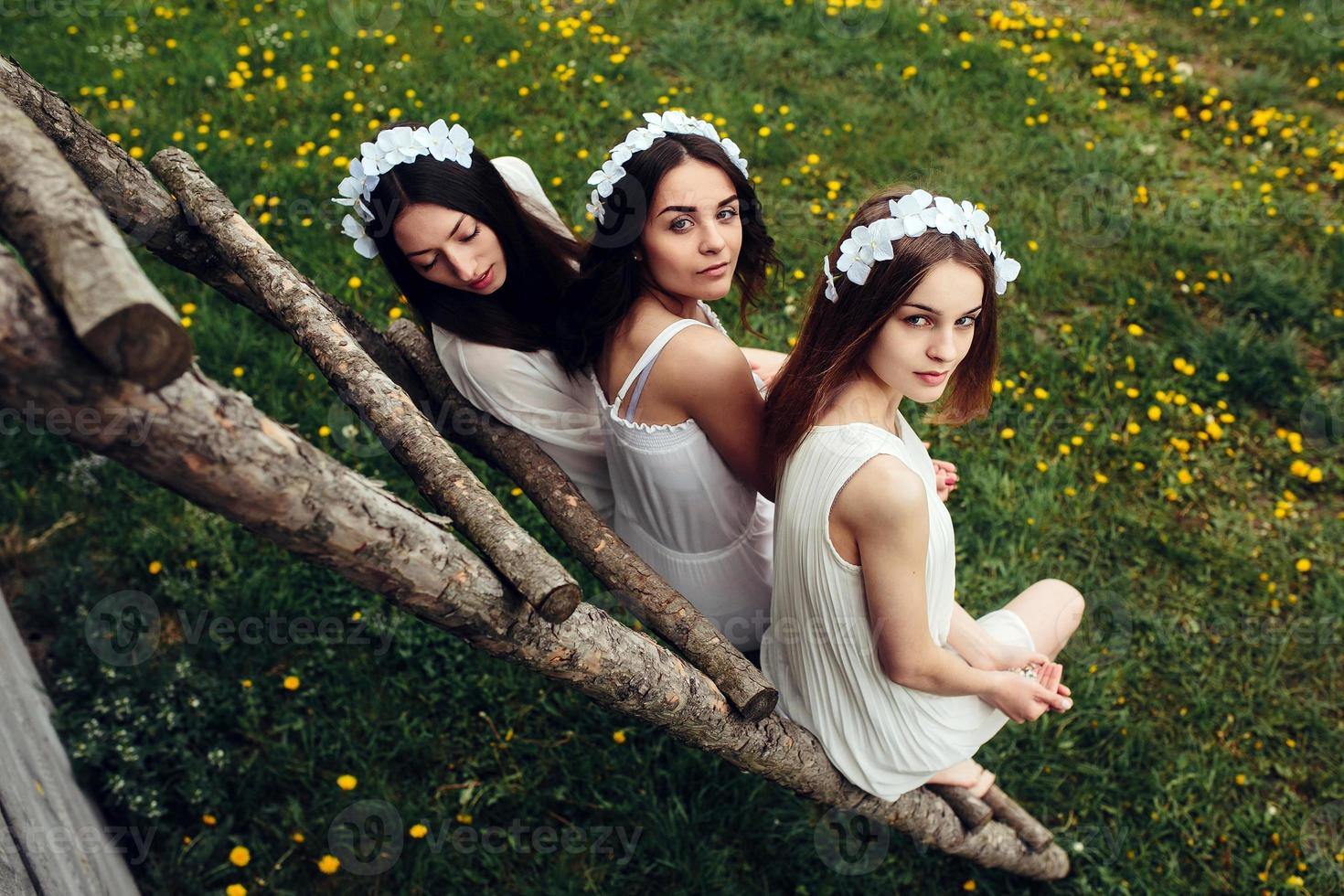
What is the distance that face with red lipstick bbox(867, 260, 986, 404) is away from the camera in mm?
1869

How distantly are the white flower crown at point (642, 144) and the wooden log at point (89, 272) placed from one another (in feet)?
4.31

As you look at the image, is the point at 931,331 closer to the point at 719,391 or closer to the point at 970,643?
the point at 719,391

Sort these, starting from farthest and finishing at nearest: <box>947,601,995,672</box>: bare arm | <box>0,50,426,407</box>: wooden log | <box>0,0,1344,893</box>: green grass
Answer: <box>0,0,1344,893</box>: green grass < <box>947,601,995,672</box>: bare arm < <box>0,50,426,407</box>: wooden log

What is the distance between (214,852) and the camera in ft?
9.27

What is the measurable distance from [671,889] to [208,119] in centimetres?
423

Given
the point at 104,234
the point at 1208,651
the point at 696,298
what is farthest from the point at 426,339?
the point at 1208,651

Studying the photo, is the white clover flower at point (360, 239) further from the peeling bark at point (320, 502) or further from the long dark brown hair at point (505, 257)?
the peeling bark at point (320, 502)

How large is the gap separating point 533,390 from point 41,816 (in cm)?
147

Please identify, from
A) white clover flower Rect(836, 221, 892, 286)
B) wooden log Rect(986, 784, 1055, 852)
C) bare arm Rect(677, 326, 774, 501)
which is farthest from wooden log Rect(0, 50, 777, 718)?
wooden log Rect(986, 784, 1055, 852)

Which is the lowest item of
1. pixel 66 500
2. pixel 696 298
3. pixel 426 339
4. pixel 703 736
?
pixel 66 500

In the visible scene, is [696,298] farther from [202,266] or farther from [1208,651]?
[1208,651]

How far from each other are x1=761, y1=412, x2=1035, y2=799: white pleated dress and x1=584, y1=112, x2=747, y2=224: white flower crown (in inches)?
28.6

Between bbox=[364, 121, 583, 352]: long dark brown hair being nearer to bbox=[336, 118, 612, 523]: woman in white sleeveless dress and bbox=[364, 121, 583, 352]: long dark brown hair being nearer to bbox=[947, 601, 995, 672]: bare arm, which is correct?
bbox=[336, 118, 612, 523]: woman in white sleeveless dress

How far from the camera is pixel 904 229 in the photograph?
1.86 meters
